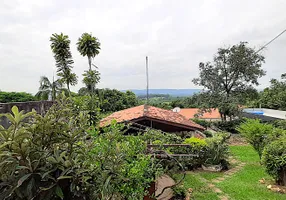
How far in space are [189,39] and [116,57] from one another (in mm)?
6090

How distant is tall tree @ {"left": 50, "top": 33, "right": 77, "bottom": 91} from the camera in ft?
63.8

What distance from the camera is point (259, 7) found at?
11469 mm

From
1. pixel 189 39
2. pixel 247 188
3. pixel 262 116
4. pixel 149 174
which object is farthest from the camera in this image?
pixel 262 116

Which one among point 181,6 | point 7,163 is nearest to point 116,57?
point 181,6

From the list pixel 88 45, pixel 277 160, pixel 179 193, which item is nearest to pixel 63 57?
pixel 88 45

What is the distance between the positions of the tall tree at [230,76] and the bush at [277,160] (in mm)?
13549

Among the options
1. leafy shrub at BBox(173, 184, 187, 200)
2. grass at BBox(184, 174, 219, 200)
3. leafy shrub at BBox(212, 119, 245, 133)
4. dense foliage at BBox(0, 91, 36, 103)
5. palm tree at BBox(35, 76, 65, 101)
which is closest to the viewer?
leafy shrub at BBox(173, 184, 187, 200)

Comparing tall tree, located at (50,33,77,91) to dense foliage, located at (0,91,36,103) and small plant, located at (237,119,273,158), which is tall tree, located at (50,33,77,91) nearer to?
dense foliage, located at (0,91,36,103)

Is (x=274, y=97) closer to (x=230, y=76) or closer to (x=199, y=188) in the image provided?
(x=230, y=76)

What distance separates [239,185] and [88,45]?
16990mm

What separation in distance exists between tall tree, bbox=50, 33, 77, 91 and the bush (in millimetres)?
16145

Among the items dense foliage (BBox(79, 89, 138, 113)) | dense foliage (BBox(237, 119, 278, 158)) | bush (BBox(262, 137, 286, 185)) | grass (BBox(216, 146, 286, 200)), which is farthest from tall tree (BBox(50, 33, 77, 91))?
bush (BBox(262, 137, 286, 185))

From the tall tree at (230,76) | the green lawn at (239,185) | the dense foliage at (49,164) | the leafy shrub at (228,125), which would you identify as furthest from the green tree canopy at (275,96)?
the dense foliage at (49,164)

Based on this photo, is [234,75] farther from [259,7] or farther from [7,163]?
[7,163]
